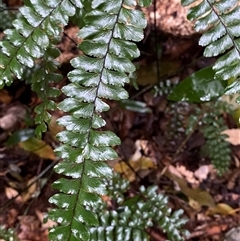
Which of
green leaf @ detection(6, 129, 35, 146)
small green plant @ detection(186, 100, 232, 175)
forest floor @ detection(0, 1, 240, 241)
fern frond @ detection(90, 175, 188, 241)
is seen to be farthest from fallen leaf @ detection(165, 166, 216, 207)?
green leaf @ detection(6, 129, 35, 146)

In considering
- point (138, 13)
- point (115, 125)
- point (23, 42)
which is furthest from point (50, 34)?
point (115, 125)

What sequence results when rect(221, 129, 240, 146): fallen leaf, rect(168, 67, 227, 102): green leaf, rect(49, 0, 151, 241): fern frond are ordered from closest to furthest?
rect(49, 0, 151, 241): fern frond, rect(168, 67, 227, 102): green leaf, rect(221, 129, 240, 146): fallen leaf

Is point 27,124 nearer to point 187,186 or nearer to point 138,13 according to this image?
point 187,186

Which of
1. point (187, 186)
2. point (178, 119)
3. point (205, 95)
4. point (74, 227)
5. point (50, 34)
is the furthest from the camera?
point (187, 186)

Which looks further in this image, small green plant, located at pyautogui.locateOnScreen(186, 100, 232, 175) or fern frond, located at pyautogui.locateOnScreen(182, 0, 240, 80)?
small green plant, located at pyautogui.locateOnScreen(186, 100, 232, 175)

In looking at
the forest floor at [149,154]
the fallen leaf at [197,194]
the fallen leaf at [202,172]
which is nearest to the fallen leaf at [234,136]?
the forest floor at [149,154]

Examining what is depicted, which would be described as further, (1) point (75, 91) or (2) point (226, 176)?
(2) point (226, 176)

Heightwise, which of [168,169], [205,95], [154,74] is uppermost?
[154,74]

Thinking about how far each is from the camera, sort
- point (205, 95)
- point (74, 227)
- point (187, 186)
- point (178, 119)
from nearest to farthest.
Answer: point (74, 227), point (205, 95), point (178, 119), point (187, 186)

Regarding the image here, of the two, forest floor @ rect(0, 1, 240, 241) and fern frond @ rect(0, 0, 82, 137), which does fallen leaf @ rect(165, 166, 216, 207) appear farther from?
fern frond @ rect(0, 0, 82, 137)
